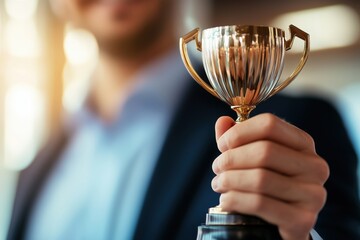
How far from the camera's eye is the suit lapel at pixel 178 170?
3.97 feet

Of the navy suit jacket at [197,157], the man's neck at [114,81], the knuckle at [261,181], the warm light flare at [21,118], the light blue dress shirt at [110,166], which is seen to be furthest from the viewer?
the warm light flare at [21,118]

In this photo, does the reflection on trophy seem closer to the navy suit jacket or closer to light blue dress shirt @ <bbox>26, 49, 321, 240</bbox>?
the navy suit jacket

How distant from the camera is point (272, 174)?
21.2 inches

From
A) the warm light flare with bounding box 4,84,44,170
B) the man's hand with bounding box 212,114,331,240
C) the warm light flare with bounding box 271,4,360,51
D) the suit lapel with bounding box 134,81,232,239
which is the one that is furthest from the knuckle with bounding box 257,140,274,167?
the warm light flare with bounding box 4,84,44,170

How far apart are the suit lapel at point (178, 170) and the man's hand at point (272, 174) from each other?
25.7 inches

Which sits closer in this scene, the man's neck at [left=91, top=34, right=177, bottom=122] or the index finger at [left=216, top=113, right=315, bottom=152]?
→ the index finger at [left=216, top=113, right=315, bottom=152]

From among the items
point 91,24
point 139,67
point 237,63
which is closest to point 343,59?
point 139,67

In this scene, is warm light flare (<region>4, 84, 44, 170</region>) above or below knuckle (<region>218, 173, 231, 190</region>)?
above

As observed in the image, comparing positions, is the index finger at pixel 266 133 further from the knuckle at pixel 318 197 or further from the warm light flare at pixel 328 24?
the warm light flare at pixel 328 24

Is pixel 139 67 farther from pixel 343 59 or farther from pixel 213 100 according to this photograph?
pixel 343 59

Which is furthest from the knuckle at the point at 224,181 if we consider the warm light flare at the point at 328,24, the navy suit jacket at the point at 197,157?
the warm light flare at the point at 328,24

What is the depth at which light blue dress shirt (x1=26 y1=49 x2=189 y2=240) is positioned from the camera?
136 centimetres

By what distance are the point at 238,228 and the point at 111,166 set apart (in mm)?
935

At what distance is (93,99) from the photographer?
1.61m
